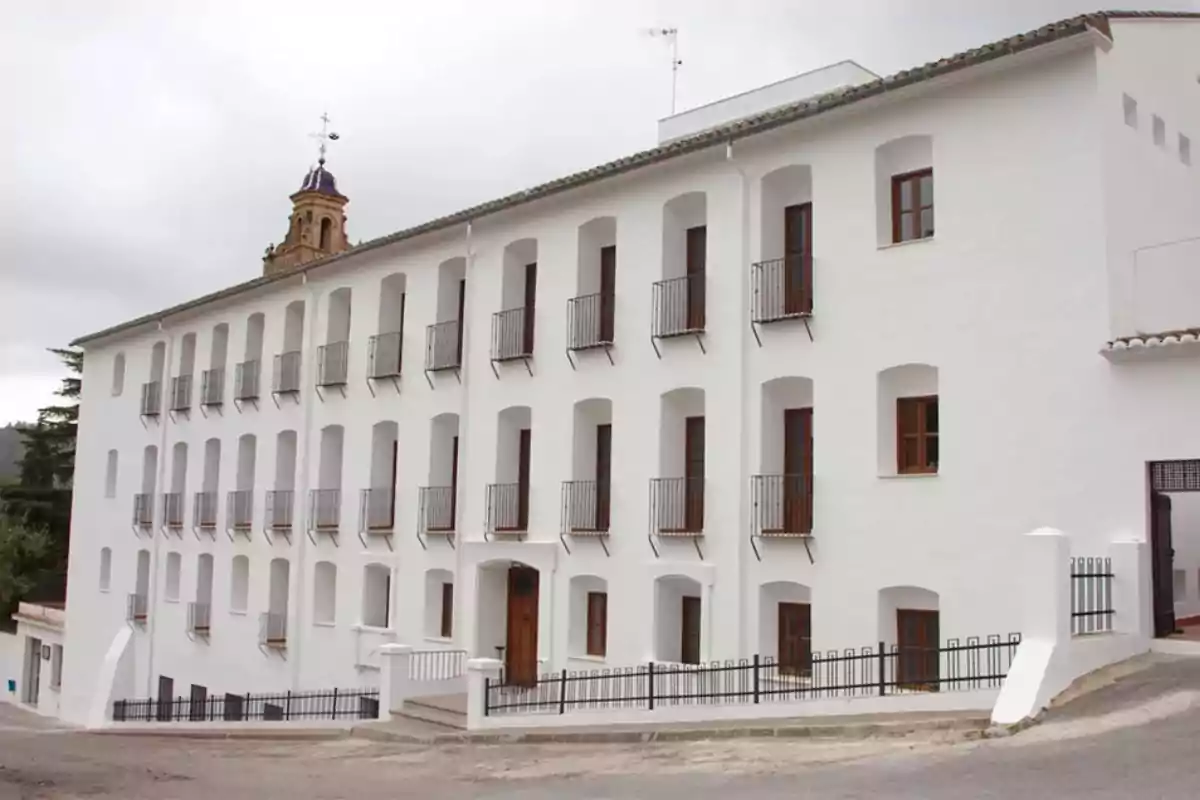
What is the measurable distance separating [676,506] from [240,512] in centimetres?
1456

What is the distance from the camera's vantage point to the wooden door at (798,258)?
17.6 m

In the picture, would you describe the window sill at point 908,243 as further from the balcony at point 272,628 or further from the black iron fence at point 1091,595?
the balcony at point 272,628

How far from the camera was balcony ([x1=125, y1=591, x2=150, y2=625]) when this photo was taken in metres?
33.3

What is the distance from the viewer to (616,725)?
16250 mm

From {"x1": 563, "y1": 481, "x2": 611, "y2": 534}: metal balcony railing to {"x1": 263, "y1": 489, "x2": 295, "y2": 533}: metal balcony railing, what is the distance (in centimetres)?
953

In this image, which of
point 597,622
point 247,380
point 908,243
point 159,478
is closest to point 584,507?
point 597,622

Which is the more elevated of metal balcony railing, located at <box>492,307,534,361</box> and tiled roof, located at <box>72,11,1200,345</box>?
tiled roof, located at <box>72,11,1200,345</box>

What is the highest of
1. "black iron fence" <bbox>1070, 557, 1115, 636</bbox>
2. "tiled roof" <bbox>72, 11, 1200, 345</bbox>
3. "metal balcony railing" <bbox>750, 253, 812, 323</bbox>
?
"tiled roof" <bbox>72, 11, 1200, 345</bbox>

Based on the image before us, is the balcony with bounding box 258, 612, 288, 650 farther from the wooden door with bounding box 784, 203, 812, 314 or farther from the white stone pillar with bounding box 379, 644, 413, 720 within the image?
the wooden door with bounding box 784, 203, 812, 314

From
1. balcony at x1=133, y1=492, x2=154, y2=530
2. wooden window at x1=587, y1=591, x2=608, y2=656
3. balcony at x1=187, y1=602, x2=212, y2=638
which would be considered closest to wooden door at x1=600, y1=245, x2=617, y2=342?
wooden window at x1=587, y1=591, x2=608, y2=656

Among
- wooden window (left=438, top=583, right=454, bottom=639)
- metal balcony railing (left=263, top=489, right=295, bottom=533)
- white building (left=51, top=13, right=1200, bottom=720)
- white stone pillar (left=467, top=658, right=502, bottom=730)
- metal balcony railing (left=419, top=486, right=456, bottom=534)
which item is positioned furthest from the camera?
metal balcony railing (left=263, top=489, right=295, bottom=533)

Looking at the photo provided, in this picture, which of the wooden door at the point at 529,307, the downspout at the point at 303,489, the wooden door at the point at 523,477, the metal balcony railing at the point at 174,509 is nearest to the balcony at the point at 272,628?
the downspout at the point at 303,489

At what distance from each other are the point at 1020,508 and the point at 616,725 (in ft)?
19.2

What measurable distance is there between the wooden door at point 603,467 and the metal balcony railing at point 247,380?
11603 millimetres
